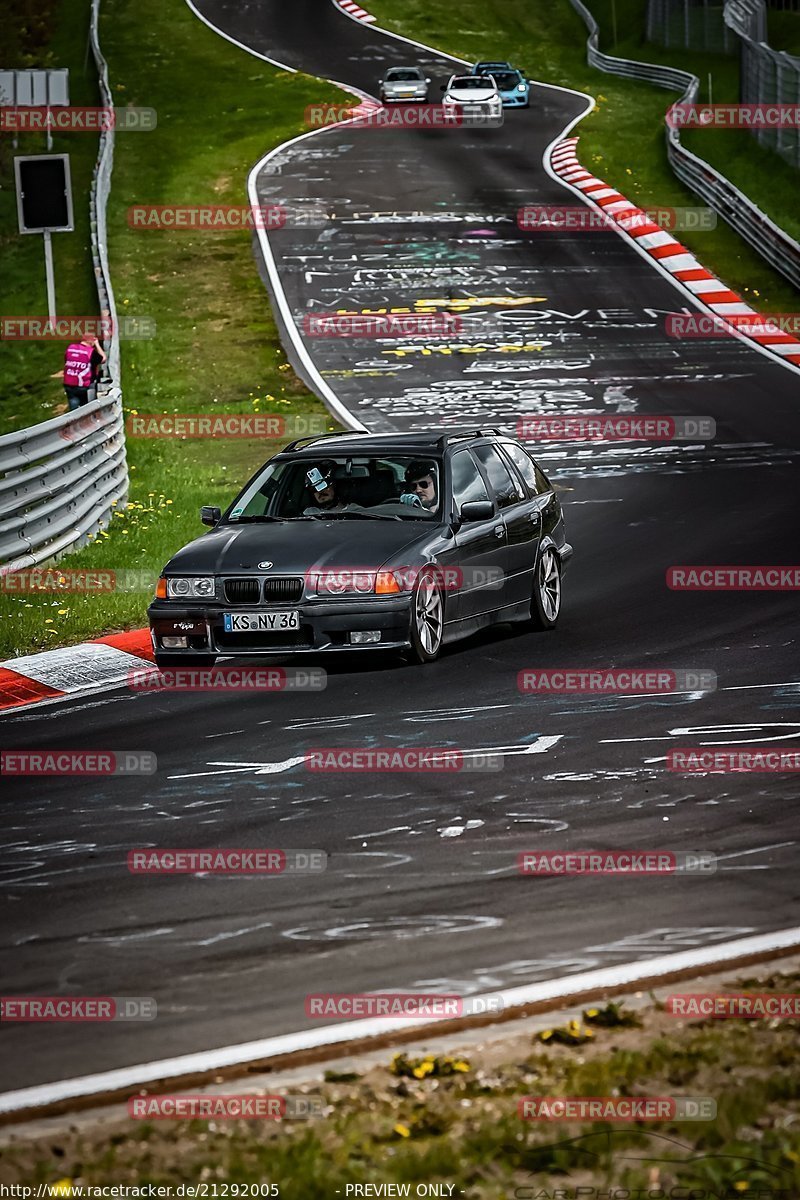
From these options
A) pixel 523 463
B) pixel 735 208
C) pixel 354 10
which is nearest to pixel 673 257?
pixel 735 208

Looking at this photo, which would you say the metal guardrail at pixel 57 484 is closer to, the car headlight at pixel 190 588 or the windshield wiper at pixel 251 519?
the windshield wiper at pixel 251 519

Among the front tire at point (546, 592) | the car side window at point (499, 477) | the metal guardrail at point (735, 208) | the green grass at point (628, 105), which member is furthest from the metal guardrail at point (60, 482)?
the metal guardrail at point (735, 208)

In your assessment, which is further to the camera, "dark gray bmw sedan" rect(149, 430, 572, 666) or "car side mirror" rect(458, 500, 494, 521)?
"car side mirror" rect(458, 500, 494, 521)

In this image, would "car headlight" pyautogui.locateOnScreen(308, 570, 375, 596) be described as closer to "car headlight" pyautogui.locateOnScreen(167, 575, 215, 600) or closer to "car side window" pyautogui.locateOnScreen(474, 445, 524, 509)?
"car headlight" pyautogui.locateOnScreen(167, 575, 215, 600)

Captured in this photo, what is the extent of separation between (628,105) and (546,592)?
126 feet

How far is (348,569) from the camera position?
12.0 meters

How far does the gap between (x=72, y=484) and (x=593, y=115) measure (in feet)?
112

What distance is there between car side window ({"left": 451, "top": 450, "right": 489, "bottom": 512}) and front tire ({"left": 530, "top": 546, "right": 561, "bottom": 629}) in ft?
2.34

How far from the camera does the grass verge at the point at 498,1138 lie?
4.71 metres

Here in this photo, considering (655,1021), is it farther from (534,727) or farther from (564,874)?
(534,727)

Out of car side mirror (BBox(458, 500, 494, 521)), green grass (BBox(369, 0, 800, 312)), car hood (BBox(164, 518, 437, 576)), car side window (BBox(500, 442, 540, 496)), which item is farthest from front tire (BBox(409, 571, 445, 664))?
green grass (BBox(369, 0, 800, 312))

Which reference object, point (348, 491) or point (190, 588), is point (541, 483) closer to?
point (348, 491)

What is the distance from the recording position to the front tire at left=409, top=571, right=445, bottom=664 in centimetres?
1206

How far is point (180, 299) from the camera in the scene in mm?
32844
